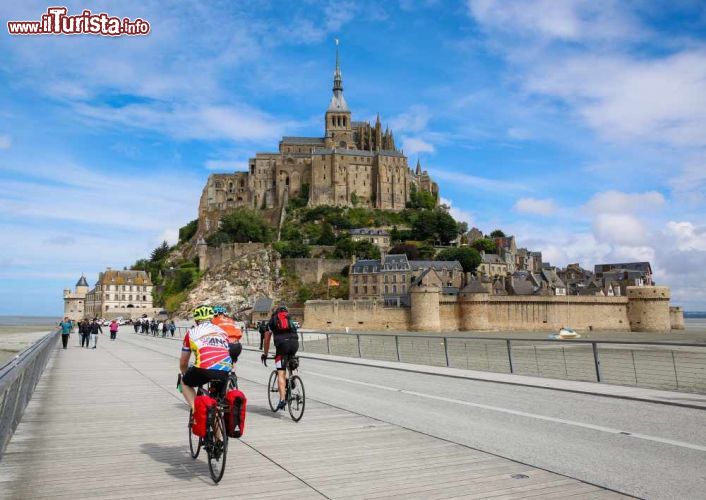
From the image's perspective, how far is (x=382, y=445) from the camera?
680cm

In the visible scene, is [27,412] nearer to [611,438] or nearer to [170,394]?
[170,394]

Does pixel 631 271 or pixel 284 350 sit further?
pixel 631 271

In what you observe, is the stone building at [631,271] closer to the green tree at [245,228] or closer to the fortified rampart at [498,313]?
the fortified rampart at [498,313]

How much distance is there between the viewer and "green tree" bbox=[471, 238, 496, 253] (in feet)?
293

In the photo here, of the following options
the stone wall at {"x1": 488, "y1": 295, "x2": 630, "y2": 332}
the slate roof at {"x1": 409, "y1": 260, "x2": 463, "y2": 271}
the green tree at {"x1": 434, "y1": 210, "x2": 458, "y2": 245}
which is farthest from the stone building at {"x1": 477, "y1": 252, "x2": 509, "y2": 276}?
the stone wall at {"x1": 488, "y1": 295, "x2": 630, "y2": 332}

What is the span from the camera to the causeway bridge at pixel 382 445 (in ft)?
17.0

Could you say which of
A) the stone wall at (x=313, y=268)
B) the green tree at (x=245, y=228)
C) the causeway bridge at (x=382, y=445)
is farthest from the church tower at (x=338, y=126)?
the causeway bridge at (x=382, y=445)

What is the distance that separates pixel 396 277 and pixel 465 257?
551 inches

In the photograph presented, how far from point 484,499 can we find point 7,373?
16.4 feet

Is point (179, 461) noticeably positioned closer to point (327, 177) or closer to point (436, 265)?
point (436, 265)

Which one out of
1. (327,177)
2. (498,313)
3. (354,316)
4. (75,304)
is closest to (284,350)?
(354,316)

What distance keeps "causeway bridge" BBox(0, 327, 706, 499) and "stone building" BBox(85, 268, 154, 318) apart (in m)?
83.2

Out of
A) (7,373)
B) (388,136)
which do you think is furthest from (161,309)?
(7,373)

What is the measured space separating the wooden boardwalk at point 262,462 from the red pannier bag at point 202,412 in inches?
17.0
